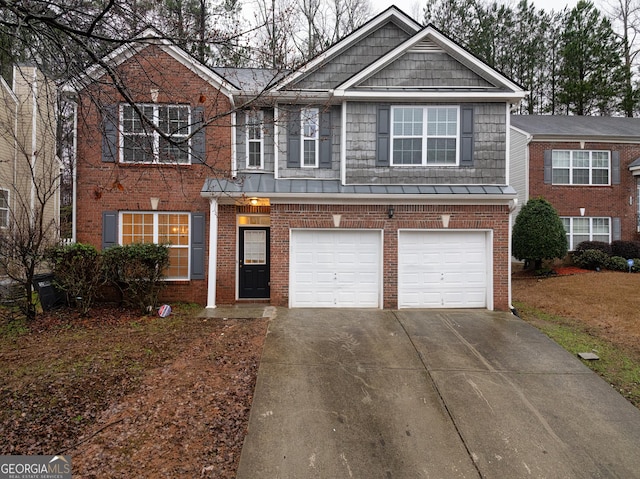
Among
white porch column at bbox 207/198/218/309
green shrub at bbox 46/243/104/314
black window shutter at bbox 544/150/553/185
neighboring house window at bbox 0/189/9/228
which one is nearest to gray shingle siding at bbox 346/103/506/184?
white porch column at bbox 207/198/218/309

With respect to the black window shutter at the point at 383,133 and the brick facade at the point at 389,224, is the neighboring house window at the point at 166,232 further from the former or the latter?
the black window shutter at the point at 383,133

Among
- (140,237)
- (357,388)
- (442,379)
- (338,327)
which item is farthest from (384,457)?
(140,237)

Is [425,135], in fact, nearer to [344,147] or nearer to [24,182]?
[344,147]

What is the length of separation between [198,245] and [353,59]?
679 cm

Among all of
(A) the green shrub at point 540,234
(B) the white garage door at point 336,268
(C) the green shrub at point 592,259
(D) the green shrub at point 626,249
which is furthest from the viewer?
(D) the green shrub at point 626,249

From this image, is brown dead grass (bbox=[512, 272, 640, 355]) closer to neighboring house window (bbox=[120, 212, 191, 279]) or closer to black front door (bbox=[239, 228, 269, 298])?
black front door (bbox=[239, 228, 269, 298])

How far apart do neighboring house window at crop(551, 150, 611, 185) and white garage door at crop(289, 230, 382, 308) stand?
12748 mm

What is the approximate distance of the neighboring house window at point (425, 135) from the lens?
833 cm

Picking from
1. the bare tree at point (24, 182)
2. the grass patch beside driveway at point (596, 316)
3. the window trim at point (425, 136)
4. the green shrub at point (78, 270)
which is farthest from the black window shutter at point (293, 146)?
the grass patch beside driveway at point (596, 316)

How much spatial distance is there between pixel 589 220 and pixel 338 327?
51.5ft

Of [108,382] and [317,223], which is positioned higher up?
[317,223]

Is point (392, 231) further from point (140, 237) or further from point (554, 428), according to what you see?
point (140, 237)

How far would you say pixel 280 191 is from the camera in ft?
26.0

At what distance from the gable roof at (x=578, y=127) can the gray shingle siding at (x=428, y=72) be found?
922cm
